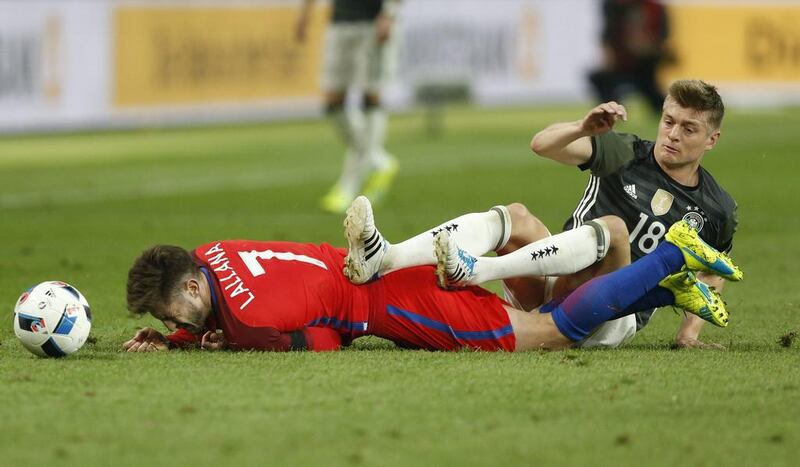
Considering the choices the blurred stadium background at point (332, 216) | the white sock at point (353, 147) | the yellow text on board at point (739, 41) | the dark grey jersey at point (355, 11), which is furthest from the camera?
the yellow text on board at point (739, 41)

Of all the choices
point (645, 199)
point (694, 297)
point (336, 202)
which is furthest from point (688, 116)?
point (336, 202)

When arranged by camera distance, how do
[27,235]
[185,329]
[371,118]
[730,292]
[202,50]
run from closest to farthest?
[185,329]
[730,292]
[27,235]
[371,118]
[202,50]

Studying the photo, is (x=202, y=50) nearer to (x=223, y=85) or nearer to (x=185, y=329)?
(x=223, y=85)

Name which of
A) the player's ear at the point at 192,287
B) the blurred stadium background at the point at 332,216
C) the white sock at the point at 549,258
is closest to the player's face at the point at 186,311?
the player's ear at the point at 192,287

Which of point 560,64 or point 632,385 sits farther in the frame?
point 560,64

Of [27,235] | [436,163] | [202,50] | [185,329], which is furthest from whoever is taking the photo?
[202,50]

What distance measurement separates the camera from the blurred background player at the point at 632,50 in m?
21.1

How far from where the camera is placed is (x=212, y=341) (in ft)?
19.0

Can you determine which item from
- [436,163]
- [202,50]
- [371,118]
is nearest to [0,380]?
[371,118]

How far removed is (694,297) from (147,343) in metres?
2.14

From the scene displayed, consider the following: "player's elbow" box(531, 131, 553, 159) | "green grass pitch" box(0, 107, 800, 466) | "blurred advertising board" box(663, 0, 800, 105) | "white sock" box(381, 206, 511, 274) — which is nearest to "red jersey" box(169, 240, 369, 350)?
"green grass pitch" box(0, 107, 800, 466)

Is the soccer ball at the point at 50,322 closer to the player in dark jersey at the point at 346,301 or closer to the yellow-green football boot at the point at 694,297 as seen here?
the player in dark jersey at the point at 346,301

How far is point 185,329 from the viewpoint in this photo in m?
5.64

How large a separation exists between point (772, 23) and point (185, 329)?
2046 centimetres
